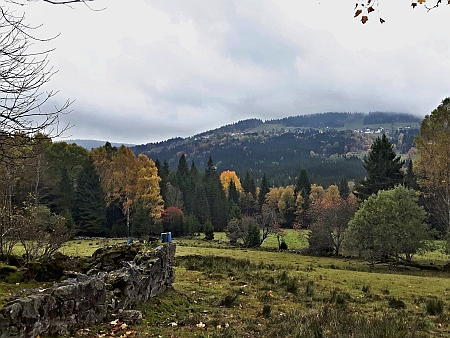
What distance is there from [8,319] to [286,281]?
1239cm

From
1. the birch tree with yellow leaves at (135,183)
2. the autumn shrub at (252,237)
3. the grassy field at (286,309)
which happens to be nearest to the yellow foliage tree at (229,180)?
the birch tree with yellow leaves at (135,183)

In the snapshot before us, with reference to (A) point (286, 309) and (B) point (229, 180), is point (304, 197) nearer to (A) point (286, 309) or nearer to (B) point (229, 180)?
(B) point (229, 180)

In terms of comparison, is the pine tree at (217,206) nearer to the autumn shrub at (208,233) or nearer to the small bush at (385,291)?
the autumn shrub at (208,233)

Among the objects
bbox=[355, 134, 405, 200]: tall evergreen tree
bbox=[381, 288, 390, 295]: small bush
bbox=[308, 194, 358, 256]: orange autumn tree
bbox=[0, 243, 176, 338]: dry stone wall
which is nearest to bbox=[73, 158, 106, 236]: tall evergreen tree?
bbox=[308, 194, 358, 256]: orange autumn tree

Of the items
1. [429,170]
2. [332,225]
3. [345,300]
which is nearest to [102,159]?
[332,225]

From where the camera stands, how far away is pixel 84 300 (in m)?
6.46

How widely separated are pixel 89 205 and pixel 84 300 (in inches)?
1654

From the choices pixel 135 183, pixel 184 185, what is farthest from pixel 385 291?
pixel 184 185

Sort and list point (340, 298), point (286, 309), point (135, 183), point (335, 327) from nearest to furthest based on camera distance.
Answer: point (335, 327), point (286, 309), point (340, 298), point (135, 183)

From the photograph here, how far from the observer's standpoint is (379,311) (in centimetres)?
1048

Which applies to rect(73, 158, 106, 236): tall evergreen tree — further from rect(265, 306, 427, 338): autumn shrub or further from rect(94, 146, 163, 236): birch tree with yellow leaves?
rect(265, 306, 427, 338): autumn shrub

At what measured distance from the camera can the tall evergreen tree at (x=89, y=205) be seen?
4506cm

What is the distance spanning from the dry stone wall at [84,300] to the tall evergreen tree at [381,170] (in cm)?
3951

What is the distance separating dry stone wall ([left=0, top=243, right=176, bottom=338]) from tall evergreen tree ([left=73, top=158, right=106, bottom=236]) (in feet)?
122
